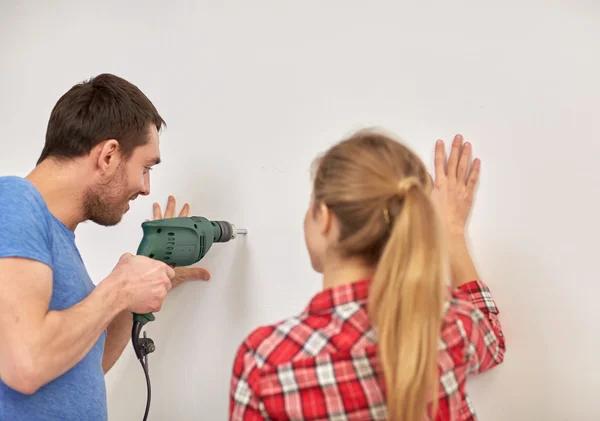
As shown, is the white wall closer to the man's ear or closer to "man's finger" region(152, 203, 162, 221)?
"man's finger" region(152, 203, 162, 221)

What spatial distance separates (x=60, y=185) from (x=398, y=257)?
0.77 meters

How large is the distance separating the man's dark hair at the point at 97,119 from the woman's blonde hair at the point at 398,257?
0.59 meters

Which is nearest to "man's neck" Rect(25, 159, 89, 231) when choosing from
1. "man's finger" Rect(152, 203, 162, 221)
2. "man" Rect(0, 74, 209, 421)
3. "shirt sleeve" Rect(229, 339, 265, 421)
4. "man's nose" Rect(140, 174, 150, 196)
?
"man" Rect(0, 74, 209, 421)

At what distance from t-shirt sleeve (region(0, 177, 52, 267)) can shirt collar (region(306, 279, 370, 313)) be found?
0.53 metres

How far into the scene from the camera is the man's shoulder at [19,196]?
98 cm

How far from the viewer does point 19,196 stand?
3.28 feet

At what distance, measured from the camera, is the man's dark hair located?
1.15 metres

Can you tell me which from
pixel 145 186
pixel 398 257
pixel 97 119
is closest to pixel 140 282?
pixel 145 186

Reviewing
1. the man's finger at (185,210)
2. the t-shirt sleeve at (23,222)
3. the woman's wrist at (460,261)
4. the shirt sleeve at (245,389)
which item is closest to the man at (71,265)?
the t-shirt sleeve at (23,222)

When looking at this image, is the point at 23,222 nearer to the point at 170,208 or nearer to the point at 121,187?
the point at 121,187

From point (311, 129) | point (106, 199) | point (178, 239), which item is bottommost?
point (178, 239)

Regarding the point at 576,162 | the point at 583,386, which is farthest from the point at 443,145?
the point at 583,386

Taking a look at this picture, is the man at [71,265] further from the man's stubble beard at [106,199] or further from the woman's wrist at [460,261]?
the woman's wrist at [460,261]

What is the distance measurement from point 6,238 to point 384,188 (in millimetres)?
665
